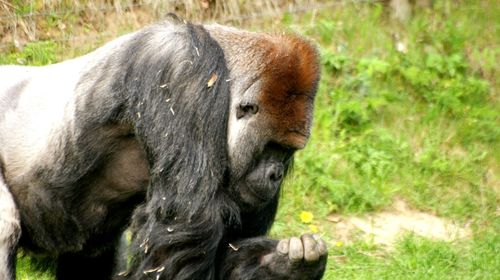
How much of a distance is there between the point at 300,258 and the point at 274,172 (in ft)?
1.33

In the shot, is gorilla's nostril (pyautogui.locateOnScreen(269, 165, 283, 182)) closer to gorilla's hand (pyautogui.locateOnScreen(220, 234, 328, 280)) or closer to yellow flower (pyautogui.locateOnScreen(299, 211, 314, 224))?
gorilla's hand (pyautogui.locateOnScreen(220, 234, 328, 280))

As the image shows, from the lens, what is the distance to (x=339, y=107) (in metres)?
7.32

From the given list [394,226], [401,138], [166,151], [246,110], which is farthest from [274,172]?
[401,138]

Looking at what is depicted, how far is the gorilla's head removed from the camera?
178 inches

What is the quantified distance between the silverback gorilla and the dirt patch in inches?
65.9

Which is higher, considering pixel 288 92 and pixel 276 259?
pixel 288 92

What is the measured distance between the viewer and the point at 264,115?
4.54 metres

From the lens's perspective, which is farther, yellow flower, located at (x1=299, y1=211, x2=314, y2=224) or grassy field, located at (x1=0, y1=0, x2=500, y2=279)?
yellow flower, located at (x1=299, y1=211, x2=314, y2=224)

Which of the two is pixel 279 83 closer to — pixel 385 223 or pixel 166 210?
pixel 166 210

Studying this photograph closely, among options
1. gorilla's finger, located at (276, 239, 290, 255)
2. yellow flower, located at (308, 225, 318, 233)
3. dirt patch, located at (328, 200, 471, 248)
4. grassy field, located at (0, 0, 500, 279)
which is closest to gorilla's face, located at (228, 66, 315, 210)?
gorilla's finger, located at (276, 239, 290, 255)

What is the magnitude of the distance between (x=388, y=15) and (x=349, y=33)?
0.44 m

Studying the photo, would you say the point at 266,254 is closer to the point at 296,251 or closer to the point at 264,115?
the point at 296,251

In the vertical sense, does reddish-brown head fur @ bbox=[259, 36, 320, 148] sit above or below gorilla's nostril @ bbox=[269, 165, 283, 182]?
above

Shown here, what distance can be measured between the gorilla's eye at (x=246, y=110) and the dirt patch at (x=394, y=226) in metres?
2.17
